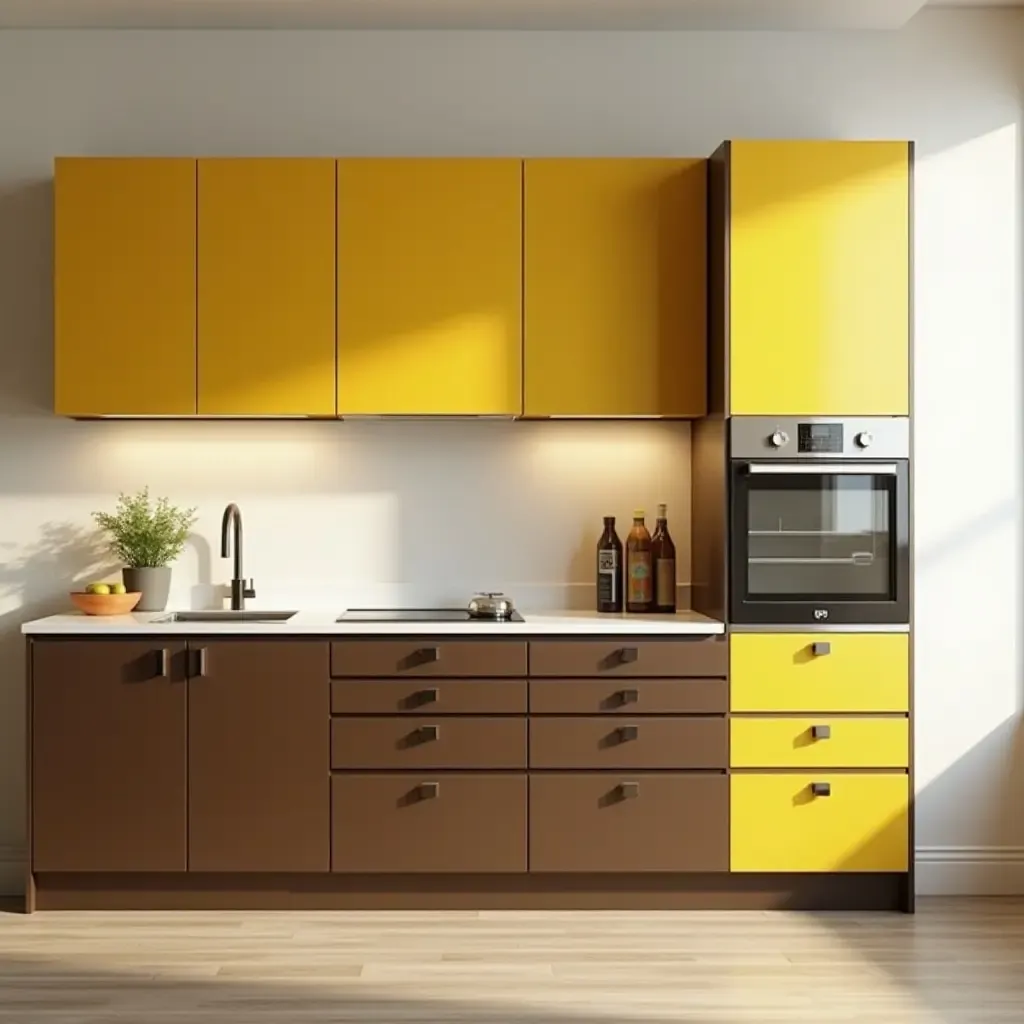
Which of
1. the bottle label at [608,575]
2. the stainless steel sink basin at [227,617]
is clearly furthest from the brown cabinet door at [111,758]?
the bottle label at [608,575]

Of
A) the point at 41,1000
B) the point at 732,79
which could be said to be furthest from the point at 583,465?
the point at 41,1000

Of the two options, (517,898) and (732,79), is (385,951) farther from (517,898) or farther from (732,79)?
(732,79)

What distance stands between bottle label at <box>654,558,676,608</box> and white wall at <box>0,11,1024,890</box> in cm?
25

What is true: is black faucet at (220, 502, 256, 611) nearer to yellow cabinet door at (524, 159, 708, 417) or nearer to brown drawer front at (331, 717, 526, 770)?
brown drawer front at (331, 717, 526, 770)

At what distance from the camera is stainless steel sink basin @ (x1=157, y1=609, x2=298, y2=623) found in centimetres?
393

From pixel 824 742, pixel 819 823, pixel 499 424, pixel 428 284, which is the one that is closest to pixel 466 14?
pixel 428 284

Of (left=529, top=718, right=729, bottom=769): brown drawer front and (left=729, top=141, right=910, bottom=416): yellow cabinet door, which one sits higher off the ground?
(left=729, top=141, right=910, bottom=416): yellow cabinet door

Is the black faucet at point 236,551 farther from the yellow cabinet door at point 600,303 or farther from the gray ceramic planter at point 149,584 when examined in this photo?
the yellow cabinet door at point 600,303

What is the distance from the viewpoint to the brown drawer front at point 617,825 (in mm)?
3752

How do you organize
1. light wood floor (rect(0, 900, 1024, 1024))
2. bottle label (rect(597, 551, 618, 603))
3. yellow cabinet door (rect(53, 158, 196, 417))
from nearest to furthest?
light wood floor (rect(0, 900, 1024, 1024)), yellow cabinet door (rect(53, 158, 196, 417)), bottle label (rect(597, 551, 618, 603))

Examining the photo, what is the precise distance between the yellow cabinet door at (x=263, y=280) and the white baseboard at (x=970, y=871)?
2.39 metres

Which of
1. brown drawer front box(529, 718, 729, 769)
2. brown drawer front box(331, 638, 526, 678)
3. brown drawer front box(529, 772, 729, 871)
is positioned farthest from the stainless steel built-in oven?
brown drawer front box(331, 638, 526, 678)

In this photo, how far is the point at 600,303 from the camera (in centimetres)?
392

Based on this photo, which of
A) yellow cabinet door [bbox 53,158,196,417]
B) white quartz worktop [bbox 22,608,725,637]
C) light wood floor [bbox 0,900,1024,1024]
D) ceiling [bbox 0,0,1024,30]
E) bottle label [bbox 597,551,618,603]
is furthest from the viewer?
bottle label [bbox 597,551,618,603]
